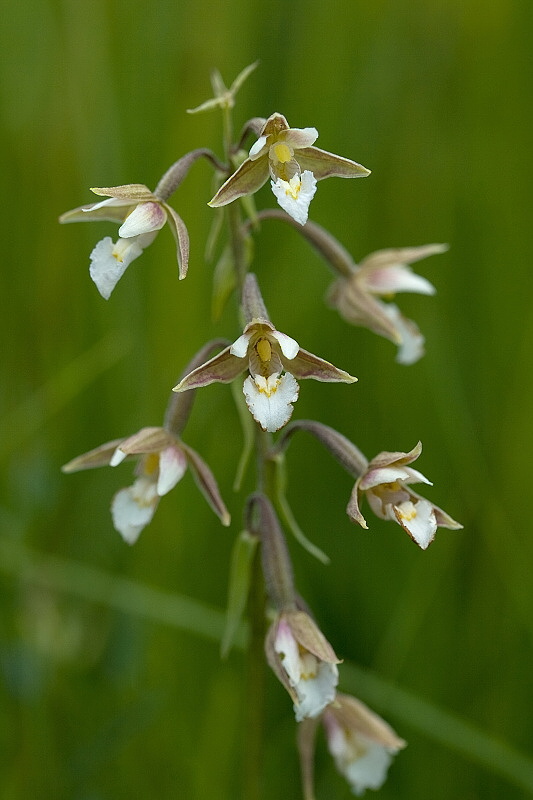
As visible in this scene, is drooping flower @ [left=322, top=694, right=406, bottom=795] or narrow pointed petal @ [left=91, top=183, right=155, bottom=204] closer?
narrow pointed petal @ [left=91, top=183, right=155, bottom=204]

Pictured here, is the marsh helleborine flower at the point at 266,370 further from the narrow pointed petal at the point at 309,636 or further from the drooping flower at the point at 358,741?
the drooping flower at the point at 358,741

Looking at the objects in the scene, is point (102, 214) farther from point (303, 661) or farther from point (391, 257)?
point (303, 661)

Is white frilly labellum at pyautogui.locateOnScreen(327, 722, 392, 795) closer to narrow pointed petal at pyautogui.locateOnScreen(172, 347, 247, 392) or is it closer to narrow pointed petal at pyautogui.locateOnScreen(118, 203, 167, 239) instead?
narrow pointed petal at pyautogui.locateOnScreen(172, 347, 247, 392)

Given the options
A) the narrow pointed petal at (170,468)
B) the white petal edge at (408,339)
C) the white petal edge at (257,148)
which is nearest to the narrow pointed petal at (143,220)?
the white petal edge at (257,148)

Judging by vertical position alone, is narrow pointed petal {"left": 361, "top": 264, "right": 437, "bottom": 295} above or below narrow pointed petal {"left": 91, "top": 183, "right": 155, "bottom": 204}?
below

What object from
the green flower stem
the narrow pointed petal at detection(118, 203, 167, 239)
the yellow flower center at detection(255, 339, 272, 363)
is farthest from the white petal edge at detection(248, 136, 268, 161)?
the green flower stem

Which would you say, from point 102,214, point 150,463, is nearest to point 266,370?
point 150,463

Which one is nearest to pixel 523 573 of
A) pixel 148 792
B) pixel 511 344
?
pixel 511 344

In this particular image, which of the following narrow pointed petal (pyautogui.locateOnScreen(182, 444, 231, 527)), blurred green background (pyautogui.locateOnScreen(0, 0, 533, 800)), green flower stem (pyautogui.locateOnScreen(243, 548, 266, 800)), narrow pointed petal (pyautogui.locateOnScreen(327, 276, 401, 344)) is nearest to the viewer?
narrow pointed petal (pyautogui.locateOnScreen(182, 444, 231, 527))

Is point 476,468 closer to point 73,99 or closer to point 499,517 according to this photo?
point 499,517
